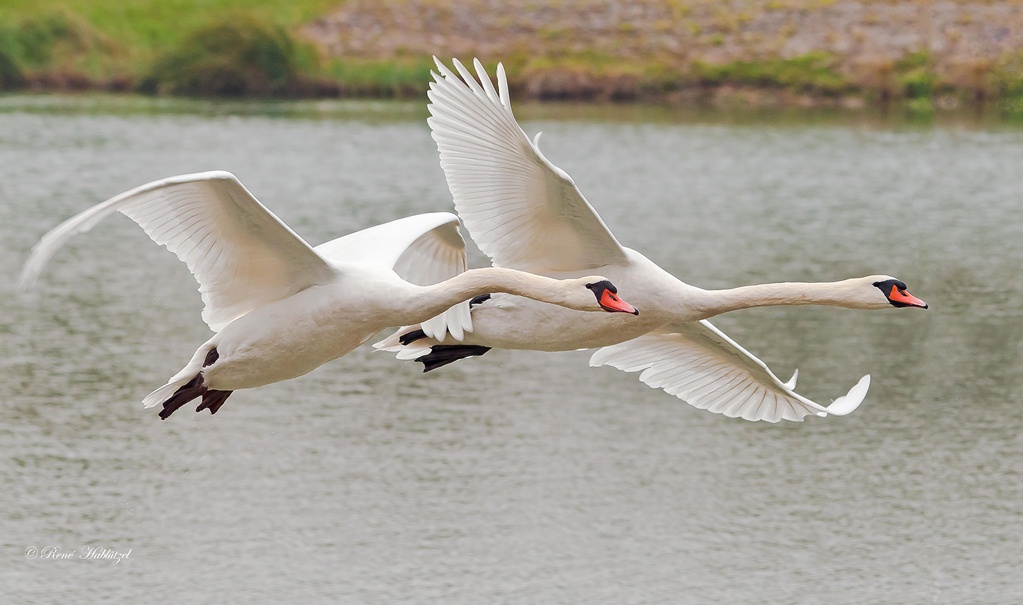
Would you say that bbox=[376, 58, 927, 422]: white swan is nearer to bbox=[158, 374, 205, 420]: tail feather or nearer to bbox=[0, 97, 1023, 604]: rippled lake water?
bbox=[158, 374, 205, 420]: tail feather

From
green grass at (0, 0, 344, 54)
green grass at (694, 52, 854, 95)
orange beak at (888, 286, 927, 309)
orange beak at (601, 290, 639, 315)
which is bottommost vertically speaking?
green grass at (694, 52, 854, 95)

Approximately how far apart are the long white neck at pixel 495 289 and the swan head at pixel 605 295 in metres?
0.04

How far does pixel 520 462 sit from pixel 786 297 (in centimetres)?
739

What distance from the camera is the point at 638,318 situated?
34.3ft

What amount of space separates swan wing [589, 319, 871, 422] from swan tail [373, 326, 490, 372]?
3.88ft

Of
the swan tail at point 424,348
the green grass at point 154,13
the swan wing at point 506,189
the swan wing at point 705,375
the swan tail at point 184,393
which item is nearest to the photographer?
the swan tail at point 184,393

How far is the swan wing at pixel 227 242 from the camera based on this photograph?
365 inches

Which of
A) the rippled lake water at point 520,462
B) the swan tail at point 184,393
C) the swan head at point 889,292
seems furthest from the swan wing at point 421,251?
the rippled lake water at point 520,462

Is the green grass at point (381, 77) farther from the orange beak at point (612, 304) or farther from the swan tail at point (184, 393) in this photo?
the orange beak at point (612, 304)

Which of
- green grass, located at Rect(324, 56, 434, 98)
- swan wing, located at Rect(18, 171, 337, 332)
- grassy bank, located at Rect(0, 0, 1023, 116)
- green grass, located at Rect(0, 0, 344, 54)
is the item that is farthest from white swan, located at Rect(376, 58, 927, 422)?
green grass, located at Rect(0, 0, 344, 54)

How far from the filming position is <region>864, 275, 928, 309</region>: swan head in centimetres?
982

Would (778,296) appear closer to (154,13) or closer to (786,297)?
(786,297)

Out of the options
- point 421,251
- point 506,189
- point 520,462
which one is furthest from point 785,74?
point 506,189

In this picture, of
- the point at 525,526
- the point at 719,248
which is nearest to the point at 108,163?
the point at 719,248
